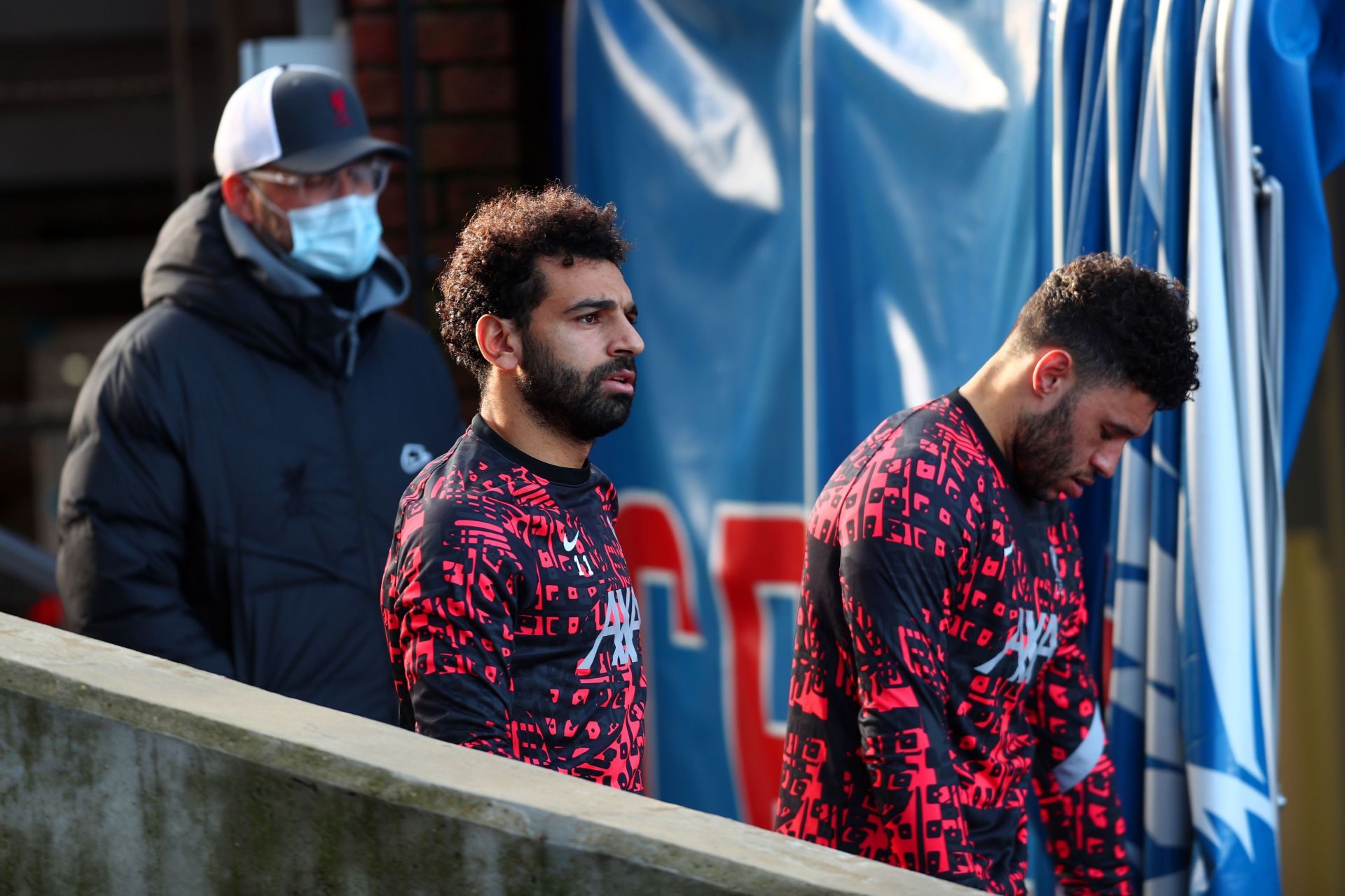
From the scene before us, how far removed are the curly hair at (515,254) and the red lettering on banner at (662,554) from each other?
1509mm

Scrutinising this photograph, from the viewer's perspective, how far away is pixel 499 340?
1.93 metres

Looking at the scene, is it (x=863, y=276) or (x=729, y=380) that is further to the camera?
(x=729, y=380)

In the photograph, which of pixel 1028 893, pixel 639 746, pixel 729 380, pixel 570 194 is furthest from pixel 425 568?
pixel 729 380

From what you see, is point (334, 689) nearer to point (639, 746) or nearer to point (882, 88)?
point (639, 746)

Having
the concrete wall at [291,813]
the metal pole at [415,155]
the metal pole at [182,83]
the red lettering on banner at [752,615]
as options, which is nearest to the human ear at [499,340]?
the concrete wall at [291,813]

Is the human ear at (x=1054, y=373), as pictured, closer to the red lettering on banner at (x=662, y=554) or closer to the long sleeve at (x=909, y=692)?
the long sleeve at (x=909, y=692)

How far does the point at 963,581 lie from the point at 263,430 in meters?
1.26

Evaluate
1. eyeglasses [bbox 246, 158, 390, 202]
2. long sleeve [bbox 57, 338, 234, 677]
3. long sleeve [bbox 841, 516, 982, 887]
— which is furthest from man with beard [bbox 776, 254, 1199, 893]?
eyeglasses [bbox 246, 158, 390, 202]

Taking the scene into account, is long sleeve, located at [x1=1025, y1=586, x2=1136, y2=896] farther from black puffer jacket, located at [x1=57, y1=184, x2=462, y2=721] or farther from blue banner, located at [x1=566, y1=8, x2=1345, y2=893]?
black puffer jacket, located at [x1=57, y1=184, x2=462, y2=721]

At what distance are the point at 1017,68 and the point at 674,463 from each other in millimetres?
1181

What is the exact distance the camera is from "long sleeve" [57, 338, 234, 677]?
2543 mm

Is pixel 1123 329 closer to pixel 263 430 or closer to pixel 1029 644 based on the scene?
pixel 1029 644

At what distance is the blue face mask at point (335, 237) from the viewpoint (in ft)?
9.11

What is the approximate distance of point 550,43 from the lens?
3.90 meters
